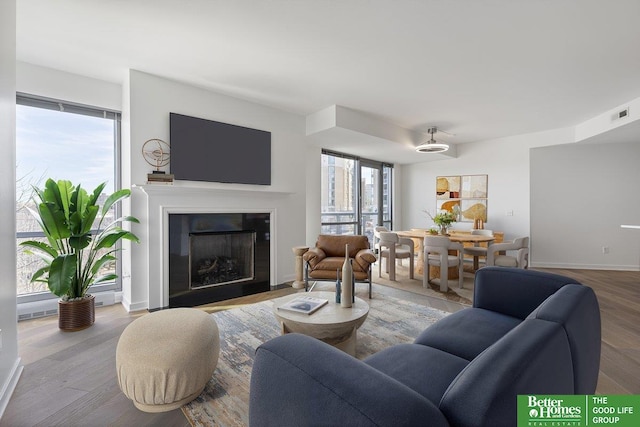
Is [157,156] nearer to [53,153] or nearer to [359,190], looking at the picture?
[53,153]

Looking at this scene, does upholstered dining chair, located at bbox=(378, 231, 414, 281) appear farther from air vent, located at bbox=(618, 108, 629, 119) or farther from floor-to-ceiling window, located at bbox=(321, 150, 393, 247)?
air vent, located at bbox=(618, 108, 629, 119)

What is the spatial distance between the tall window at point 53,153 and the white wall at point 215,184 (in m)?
0.40

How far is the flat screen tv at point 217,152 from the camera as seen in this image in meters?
3.73

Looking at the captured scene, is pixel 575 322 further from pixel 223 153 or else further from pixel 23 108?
A: pixel 23 108

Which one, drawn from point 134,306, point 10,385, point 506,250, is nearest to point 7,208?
point 10,385

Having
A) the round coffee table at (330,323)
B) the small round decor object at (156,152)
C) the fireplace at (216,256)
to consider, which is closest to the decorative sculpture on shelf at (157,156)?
the small round decor object at (156,152)

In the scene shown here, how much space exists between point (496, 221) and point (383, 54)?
5.22 metres

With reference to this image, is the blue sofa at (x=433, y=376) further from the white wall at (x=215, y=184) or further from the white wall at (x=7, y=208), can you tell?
the white wall at (x=215, y=184)

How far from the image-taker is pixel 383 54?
303 centimetres

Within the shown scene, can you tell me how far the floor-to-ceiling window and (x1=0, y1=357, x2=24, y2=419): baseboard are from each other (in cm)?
466

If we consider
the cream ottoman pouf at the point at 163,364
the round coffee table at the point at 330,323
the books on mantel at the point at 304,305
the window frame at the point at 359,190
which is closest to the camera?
the cream ottoman pouf at the point at 163,364

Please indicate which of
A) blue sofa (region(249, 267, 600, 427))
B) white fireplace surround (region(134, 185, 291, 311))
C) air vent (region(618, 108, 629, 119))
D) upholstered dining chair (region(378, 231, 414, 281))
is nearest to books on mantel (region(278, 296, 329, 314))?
blue sofa (region(249, 267, 600, 427))

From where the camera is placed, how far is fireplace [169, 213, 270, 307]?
369 cm

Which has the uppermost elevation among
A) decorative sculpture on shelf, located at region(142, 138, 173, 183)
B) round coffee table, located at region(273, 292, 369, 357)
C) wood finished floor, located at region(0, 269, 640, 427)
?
decorative sculpture on shelf, located at region(142, 138, 173, 183)
